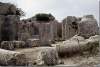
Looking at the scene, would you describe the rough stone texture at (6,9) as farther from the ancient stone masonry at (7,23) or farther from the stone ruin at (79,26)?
the stone ruin at (79,26)

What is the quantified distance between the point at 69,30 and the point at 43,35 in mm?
6495

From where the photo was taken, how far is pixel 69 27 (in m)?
27.2

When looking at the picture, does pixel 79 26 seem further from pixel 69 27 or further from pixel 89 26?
pixel 89 26

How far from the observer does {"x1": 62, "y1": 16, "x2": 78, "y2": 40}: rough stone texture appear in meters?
26.7

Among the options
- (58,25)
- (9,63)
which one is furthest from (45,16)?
(9,63)

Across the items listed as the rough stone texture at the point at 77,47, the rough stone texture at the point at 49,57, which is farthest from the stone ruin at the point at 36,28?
the rough stone texture at the point at 49,57

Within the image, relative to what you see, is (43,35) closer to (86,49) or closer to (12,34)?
(12,34)

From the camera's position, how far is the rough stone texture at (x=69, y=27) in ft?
87.5

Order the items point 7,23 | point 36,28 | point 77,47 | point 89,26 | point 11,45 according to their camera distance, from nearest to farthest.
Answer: point 77,47 < point 11,45 < point 7,23 < point 89,26 < point 36,28

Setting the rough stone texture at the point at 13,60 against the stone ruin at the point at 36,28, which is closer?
the rough stone texture at the point at 13,60

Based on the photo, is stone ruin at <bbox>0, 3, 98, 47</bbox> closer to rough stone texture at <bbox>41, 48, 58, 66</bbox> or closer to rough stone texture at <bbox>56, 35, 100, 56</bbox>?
rough stone texture at <bbox>56, 35, 100, 56</bbox>

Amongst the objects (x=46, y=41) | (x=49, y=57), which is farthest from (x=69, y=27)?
(x=49, y=57)

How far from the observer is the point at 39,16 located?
132 feet

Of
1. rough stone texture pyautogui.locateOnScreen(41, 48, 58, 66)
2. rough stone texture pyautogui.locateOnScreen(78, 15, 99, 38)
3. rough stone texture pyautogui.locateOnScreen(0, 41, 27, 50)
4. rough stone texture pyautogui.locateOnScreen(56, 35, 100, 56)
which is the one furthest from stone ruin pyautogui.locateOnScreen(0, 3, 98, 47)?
rough stone texture pyautogui.locateOnScreen(41, 48, 58, 66)
